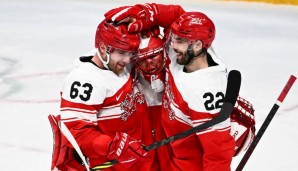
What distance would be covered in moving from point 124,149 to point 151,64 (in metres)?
0.34

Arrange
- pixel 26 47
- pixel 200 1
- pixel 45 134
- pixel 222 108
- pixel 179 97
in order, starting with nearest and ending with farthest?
pixel 222 108, pixel 179 97, pixel 45 134, pixel 26 47, pixel 200 1

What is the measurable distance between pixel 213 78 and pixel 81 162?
0.62m

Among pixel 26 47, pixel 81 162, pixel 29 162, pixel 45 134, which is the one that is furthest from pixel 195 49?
pixel 26 47

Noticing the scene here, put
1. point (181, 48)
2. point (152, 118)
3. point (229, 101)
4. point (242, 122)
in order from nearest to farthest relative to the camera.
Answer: point (229, 101), point (181, 48), point (242, 122), point (152, 118)

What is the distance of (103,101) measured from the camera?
96.0 inches

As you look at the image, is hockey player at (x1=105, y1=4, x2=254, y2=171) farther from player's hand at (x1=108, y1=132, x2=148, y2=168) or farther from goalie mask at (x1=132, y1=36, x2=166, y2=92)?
player's hand at (x1=108, y1=132, x2=148, y2=168)

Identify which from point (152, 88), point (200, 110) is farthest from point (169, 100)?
point (200, 110)

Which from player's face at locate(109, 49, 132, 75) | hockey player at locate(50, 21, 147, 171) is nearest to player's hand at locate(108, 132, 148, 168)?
hockey player at locate(50, 21, 147, 171)

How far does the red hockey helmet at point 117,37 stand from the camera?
236 cm

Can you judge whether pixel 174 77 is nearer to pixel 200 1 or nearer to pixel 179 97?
pixel 179 97

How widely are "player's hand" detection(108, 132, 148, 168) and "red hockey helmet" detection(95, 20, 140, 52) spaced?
314mm

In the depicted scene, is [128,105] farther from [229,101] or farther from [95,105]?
[229,101]

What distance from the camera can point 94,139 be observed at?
2.35 metres

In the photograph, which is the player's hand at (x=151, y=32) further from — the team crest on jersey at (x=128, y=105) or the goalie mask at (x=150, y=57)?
the team crest on jersey at (x=128, y=105)
